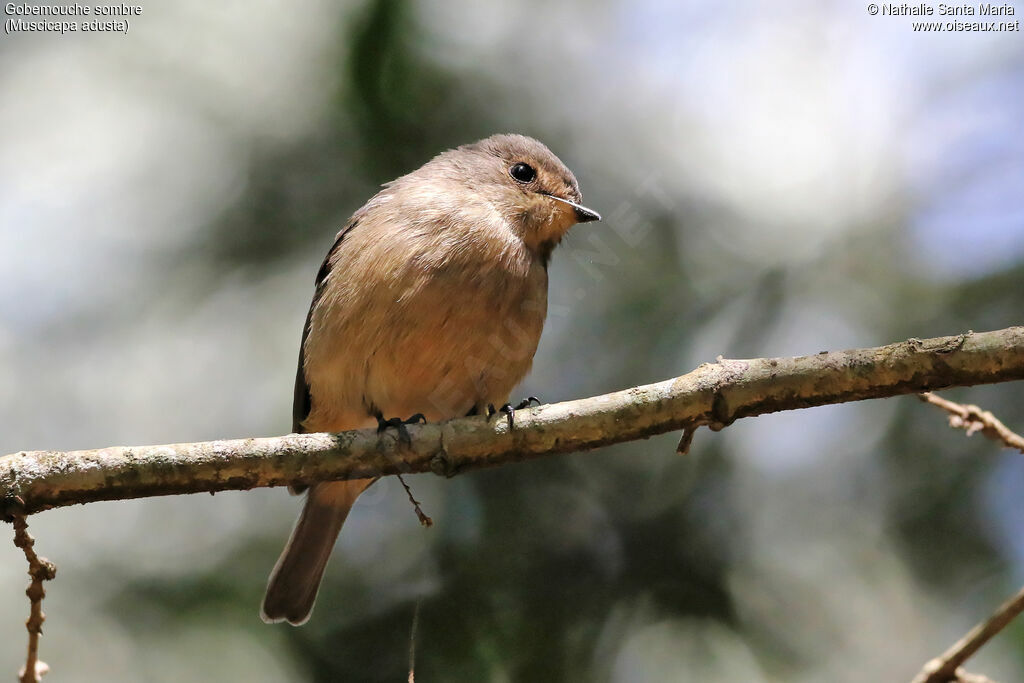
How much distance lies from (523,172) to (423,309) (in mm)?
1211

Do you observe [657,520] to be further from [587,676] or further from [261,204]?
[261,204]

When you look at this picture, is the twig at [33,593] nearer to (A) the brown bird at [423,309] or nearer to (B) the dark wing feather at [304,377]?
(A) the brown bird at [423,309]

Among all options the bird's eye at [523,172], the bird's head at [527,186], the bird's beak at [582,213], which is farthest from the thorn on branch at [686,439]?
the bird's eye at [523,172]

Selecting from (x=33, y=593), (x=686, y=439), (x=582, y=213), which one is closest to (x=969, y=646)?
(x=686, y=439)

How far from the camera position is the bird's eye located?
16.9 feet

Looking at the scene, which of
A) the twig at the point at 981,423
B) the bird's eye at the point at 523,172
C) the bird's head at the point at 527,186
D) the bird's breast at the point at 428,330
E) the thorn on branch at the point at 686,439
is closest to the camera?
the twig at the point at 981,423

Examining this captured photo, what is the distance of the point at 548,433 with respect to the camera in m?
3.49

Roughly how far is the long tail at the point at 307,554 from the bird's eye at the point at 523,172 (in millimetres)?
1758

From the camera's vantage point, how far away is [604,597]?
541 centimetres

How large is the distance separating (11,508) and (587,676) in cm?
309

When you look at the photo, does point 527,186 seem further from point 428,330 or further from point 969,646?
point 969,646

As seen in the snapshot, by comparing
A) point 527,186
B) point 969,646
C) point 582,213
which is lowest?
point 969,646

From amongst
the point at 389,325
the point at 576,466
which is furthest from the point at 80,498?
the point at 576,466

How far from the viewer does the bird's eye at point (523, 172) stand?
514cm
